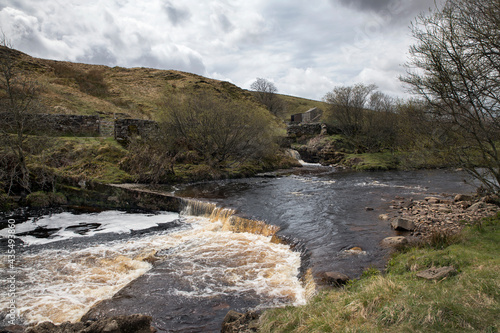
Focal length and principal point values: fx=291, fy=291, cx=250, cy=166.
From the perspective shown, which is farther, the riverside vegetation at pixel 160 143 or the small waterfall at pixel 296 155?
the small waterfall at pixel 296 155

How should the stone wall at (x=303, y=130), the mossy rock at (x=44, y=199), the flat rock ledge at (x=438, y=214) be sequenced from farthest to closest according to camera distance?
the stone wall at (x=303, y=130), the mossy rock at (x=44, y=199), the flat rock ledge at (x=438, y=214)

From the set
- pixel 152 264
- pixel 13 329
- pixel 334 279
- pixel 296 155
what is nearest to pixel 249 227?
pixel 152 264

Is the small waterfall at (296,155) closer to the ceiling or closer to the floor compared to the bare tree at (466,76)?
closer to the floor

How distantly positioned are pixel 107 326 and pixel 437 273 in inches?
238

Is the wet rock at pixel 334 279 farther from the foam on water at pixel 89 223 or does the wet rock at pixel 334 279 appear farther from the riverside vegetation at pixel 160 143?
the foam on water at pixel 89 223

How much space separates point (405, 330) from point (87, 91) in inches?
1988

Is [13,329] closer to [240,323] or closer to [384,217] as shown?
[240,323]

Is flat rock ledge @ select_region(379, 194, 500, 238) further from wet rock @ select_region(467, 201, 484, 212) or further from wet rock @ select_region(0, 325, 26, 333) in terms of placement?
wet rock @ select_region(0, 325, 26, 333)

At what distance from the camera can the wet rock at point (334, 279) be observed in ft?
22.0

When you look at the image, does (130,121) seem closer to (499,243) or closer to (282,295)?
(282,295)

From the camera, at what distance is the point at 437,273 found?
5535 mm

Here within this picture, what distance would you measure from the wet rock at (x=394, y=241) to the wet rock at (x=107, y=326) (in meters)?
6.82

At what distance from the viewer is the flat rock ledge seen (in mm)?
9461

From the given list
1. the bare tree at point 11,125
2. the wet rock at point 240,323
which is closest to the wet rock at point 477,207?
the wet rock at point 240,323
